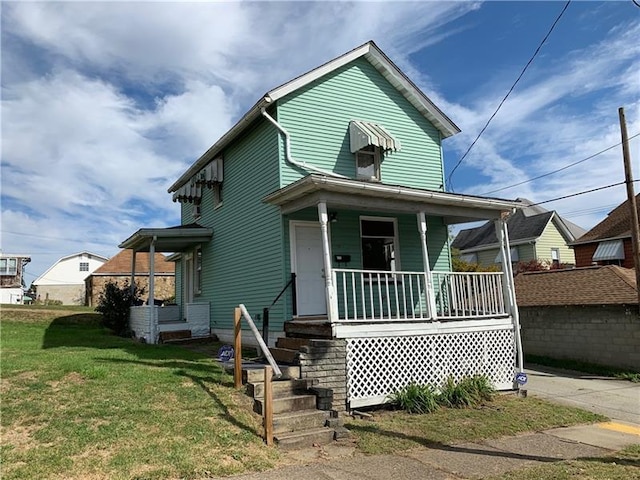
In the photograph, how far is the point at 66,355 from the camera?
387 inches

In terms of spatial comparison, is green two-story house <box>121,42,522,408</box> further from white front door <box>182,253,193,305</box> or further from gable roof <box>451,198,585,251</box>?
gable roof <box>451,198,585,251</box>

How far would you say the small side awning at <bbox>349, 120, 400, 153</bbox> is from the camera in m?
11.4

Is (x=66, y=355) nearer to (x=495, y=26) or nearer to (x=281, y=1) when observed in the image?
(x=281, y=1)

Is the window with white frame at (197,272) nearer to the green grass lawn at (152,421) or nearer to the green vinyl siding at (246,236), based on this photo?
the green vinyl siding at (246,236)

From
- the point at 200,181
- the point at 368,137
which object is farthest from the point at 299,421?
the point at 200,181

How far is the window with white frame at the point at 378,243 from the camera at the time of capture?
11.6 metres

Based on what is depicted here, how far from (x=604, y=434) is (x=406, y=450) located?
141 inches

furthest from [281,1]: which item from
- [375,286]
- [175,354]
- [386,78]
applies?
[175,354]

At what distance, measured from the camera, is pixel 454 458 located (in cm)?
611

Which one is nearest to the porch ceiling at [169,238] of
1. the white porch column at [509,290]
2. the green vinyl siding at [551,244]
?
the white porch column at [509,290]

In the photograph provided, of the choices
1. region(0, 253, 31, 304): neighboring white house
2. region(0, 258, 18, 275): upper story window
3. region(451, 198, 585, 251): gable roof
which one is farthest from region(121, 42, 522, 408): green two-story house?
region(0, 258, 18, 275): upper story window

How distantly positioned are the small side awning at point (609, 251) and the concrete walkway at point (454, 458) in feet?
55.0

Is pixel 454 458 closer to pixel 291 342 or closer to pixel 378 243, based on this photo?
pixel 291 342

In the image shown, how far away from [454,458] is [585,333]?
427 inches
